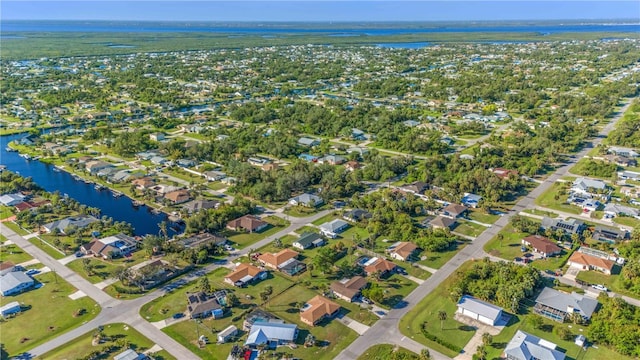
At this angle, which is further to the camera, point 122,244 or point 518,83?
point 518,83

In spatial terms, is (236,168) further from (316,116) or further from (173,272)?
(316,116)

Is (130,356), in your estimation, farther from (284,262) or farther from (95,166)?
(95,166)

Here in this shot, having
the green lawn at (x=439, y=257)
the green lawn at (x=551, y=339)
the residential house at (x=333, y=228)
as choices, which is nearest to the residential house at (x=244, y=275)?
the residential house at (x=333, y=228)


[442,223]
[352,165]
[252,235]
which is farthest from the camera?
[352,165]

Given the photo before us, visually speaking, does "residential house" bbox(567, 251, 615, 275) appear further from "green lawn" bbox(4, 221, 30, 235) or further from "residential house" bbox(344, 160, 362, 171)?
"green lawn" bbox(4, 221, 30, 235)

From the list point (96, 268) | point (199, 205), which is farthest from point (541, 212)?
point (96, 268)

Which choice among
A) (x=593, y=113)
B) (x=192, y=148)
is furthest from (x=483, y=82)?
(x=192, y=148)
